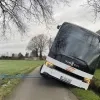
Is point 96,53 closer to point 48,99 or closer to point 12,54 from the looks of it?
point 48,99

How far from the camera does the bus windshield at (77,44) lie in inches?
722

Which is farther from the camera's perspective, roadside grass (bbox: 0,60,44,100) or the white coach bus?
the white coach bus


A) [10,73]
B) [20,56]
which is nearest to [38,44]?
[20,56]

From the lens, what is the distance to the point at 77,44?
1850 cm

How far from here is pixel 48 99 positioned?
44.6ft

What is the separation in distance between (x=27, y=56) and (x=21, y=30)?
114 metres

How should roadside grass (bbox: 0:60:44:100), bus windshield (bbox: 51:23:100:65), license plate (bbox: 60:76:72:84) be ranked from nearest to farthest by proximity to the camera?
roadside grass (bbox: 0:60:44:100) < license plate (bbox: 60:76:72:84) < bus windshield (bbox: 51:23:100:65)

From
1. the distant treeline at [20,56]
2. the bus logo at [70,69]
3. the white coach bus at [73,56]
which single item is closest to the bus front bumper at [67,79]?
the white coach bus at [73,56]

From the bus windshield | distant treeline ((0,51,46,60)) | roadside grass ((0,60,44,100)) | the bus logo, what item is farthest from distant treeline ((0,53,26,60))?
the bus logo

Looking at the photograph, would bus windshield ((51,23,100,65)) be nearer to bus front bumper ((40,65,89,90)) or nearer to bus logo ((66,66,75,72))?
bus logo ((66,66,75,72))

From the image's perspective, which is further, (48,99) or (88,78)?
(88,78)

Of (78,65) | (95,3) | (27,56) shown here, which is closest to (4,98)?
(78,65)

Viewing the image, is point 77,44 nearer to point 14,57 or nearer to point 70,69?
point 70,69

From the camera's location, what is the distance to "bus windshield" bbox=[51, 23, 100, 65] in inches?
722
